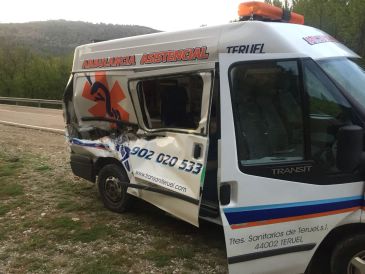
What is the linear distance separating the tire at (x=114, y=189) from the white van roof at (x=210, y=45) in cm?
135

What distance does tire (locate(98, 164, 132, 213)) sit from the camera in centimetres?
587

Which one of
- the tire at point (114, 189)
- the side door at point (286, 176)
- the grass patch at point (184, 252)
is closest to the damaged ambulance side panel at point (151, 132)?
the tire at point (114, 189)

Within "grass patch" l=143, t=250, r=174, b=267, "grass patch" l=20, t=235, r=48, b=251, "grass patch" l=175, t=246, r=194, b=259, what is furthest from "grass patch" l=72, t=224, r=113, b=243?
"grass patch" l=175, t=246, r=194, b=259

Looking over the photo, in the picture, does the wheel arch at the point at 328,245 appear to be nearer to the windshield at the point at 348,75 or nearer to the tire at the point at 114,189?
the windshield at the point at 348,75

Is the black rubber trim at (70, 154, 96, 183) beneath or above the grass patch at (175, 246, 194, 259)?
above

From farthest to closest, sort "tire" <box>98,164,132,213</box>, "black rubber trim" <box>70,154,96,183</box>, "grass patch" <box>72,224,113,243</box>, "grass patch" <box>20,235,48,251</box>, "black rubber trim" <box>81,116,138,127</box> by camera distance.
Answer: "black rubber trim" <box>70,154,96,183</box>
"tire" <box>98,164,132,213</box>
"black rubber trim" <box>81,116,138,127</box>
"grass patch" <box>72,224,113,243</box>
"grass patch" <box>20,235,48,251</box>

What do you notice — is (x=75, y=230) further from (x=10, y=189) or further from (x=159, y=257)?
(x=10, y=189)

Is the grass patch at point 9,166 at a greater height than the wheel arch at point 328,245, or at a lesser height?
lesser

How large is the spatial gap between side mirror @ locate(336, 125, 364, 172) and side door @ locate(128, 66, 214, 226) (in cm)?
139

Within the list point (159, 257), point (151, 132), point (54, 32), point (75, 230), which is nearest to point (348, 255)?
point (159, 257)

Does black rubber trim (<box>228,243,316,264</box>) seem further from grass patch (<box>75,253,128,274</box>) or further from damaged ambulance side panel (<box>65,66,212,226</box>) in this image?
grass patch (<box>75,253,128,274</box>)

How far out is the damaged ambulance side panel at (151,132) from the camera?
4504 mm

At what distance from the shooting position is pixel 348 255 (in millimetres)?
3494

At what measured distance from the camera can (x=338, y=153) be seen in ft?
10.5
